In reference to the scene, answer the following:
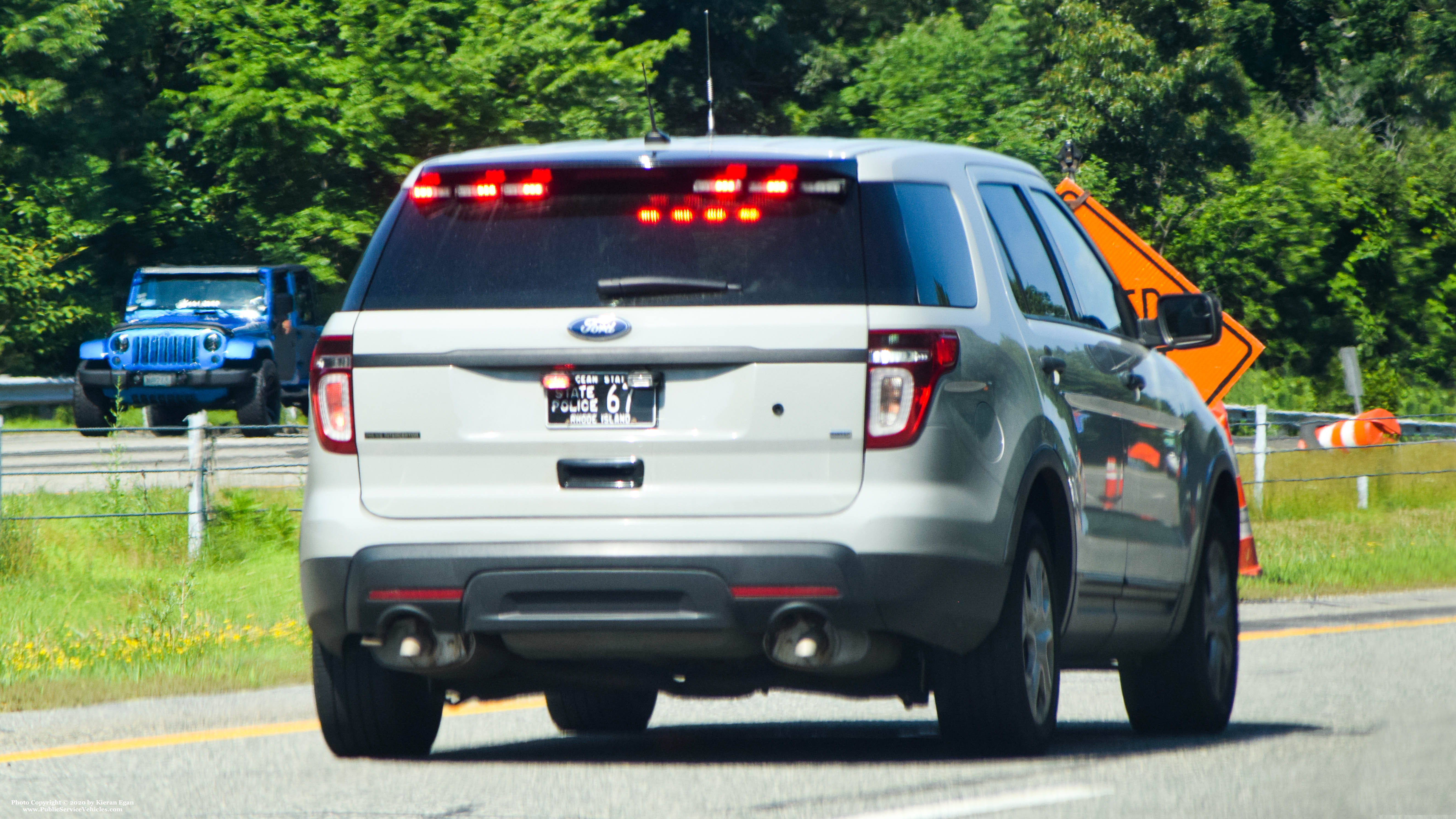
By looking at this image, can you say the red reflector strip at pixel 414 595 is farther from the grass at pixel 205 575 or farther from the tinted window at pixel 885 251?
the grass at pixel 205 575

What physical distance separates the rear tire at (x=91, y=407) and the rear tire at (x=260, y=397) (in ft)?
5.14

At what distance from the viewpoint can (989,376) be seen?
6555 mm

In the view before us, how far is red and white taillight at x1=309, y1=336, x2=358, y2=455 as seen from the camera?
657cm

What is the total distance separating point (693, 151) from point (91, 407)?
23109mm

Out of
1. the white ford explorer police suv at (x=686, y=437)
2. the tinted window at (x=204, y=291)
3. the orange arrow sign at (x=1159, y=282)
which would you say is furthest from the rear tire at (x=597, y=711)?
the tinted window at (x=204, y=291)

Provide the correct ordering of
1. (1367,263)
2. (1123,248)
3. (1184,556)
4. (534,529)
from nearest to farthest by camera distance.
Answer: (534,529)
(1184,556)
(1123,248)
(1367,263)

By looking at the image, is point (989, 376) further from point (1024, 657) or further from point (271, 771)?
point (271, 771)

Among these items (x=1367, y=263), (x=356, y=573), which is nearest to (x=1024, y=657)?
(x=356, y=573)

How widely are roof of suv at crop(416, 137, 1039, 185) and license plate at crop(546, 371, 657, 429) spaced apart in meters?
0.64

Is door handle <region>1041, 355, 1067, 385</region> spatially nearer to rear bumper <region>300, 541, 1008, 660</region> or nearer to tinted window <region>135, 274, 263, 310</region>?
rear bumper <region>300, 541, 1008, 660</region>

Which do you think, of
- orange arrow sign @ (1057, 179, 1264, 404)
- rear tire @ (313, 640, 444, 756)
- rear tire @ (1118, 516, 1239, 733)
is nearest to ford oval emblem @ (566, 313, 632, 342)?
rear tire @ (313, 640, 444, 756)

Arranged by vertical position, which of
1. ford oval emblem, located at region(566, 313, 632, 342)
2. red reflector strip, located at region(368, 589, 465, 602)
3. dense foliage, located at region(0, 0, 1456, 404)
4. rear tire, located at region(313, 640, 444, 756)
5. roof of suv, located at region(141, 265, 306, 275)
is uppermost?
dense foliage, located at region(0, 0, 1456, 404)

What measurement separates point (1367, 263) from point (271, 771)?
42.3 meters

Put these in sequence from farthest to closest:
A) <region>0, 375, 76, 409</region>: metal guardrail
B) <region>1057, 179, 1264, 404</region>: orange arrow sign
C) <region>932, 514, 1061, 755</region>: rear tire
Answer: <region>0, 375, 76, 409</region>: metal guardrail, <region>1057, 179, 1264, 404</region>: orange arrow sign, <region>932, 514, 1061, 755</region>: rear tire
